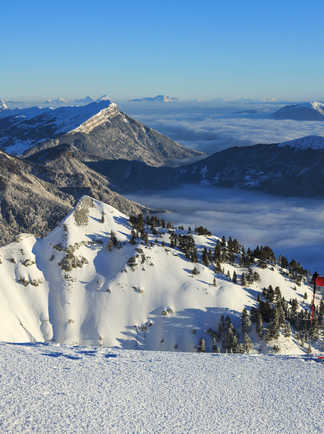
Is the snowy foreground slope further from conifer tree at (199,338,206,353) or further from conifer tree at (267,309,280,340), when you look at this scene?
conifer tree at (267,309,280,340)

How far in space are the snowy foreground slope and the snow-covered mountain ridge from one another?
160ft

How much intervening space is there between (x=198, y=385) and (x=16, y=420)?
21327mm

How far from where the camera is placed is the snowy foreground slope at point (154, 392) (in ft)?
130

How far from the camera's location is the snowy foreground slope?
3956 cm

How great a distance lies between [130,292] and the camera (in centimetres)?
11881

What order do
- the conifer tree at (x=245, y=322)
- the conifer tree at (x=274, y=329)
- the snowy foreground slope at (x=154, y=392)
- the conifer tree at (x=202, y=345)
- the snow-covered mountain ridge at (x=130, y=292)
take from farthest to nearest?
the conifer tree at (x=245, y=322) → the snow-covered mountain ridge at (x=130, y=292) → the conifer tree at (x=274, y=329) → the conifer tree at (x=202, y=345) → the snowy foreground slope at (x=154, y=392)

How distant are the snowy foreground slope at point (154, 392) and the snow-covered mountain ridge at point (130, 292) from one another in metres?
48.7

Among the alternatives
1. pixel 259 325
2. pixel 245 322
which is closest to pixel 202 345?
pixel 245 322

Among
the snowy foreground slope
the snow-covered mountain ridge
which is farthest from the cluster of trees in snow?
the snowy foreground slope

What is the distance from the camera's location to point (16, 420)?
38.3 m

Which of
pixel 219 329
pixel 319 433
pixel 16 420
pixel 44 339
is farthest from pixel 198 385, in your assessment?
pixel 44 339

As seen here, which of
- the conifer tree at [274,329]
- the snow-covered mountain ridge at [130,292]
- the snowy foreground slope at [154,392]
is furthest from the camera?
the snow-covered mountain ridge at [130,292]

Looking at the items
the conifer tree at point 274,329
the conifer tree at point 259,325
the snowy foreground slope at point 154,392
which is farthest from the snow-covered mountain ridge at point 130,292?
the snowy foreground slope at point 154,392

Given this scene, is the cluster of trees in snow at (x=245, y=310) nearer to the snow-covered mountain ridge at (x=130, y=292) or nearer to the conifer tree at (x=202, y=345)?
the conifer tree at (x=202, y=345)
